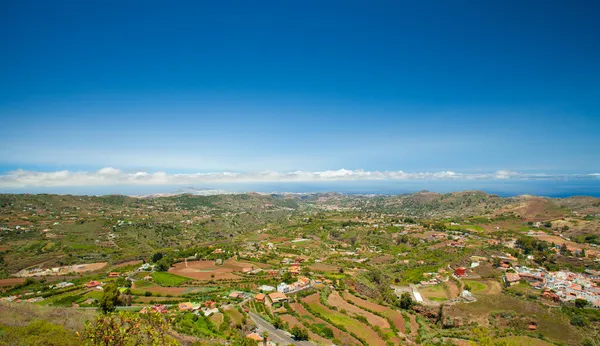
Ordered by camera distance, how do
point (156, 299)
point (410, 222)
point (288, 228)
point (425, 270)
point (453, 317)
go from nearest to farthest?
point (453, 317) → point (156, 299) → point (425, 270) → point (410, 222) → point (288, 228)

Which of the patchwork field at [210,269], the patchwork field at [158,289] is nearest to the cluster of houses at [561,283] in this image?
the patchwork field at [210,269]

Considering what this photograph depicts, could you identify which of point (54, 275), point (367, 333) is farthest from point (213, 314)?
point (54, 275)

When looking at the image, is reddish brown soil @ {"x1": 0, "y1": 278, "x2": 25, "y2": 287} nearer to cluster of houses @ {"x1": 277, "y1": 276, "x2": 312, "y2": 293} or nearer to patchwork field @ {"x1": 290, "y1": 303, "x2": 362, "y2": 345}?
cluster of houses @ {"x1": 277, "y1": 276, "x2": 312, "y2": 293}

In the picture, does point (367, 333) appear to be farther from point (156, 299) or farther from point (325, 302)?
point (156, 299)

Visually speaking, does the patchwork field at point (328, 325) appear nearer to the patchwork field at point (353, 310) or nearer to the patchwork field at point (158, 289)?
the patchwork field at point (353, 310)

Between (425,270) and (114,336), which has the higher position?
(114,336)

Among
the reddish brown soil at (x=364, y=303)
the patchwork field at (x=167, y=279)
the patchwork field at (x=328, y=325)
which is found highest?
the patchwork field at (x=328, y=325)

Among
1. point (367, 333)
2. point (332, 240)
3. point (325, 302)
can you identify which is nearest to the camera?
point (367, 333)
